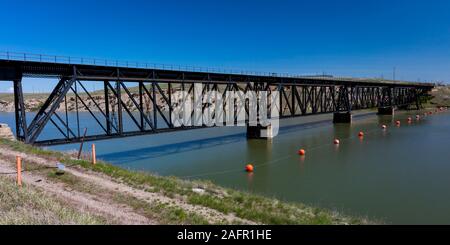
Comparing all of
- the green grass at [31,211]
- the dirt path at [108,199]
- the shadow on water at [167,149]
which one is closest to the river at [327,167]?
the shadow on water at [167,149]

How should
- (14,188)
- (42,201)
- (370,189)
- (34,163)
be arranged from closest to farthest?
(42,201) → (14,188) → (34,163) → (370,189)

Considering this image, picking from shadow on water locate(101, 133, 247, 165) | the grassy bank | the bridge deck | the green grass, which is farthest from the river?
the green grass

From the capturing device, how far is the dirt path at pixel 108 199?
10914 millimetres

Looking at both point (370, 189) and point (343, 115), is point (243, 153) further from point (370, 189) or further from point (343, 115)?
point (343, 115)

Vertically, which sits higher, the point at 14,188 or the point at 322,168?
the point at 14,188

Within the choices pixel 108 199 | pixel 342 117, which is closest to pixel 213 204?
pixel 108 199

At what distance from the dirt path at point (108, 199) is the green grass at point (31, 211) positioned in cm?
75

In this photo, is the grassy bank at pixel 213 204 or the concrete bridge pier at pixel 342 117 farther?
the concrete bridge pier at pixel 342 117

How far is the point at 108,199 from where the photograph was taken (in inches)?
499

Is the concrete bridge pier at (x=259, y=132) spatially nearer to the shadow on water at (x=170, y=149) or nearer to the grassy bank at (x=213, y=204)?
the shadow on water at (x=170, y=149)

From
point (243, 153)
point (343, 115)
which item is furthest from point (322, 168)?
point (343, 115)

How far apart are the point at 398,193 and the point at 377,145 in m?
25.1

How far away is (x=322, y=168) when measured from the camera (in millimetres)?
31594

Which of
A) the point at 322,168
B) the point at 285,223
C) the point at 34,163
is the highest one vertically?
the point at 34,163
